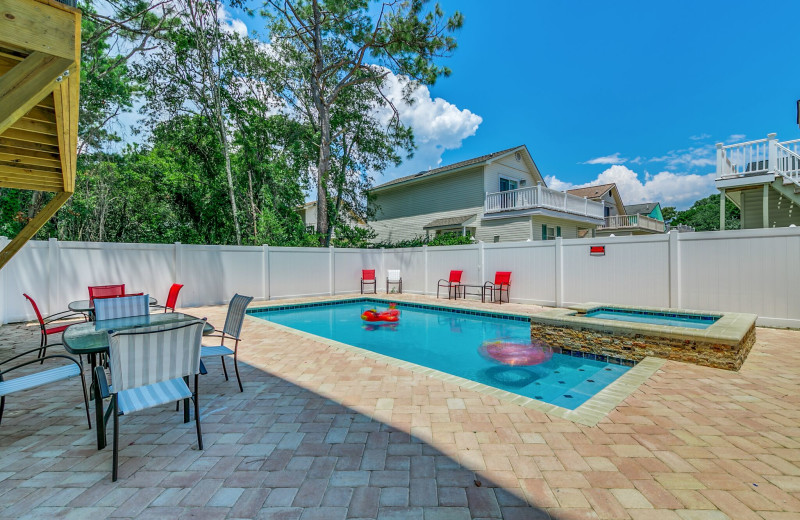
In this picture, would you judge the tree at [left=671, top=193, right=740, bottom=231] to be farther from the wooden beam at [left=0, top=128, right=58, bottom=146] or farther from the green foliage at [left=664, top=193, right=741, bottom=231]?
the wooden beam at [left=0, top=128, right=58, bottom=146]

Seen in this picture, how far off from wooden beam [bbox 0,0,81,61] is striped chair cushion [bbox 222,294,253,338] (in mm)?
2422

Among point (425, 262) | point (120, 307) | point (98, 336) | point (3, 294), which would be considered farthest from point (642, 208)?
point (3, 294)

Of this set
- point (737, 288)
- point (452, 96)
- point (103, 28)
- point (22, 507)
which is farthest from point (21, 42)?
point (452, 96)

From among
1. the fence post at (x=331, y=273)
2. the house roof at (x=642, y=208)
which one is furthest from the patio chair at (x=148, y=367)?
the house roof at (x=642, y=208)

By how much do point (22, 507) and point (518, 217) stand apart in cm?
1454

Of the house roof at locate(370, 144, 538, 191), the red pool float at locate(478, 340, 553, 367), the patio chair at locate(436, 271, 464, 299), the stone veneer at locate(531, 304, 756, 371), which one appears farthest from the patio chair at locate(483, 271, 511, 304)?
the house roof at locate(370, 144, 538, 191)

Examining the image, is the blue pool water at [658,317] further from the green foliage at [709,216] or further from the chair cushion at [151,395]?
the green foliage at [709,216]

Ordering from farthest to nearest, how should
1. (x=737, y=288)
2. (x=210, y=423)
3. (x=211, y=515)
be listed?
(x=737, y=288) < (x=210, y=423) < (x=211, y=515)

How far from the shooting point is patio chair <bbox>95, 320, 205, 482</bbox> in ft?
6.73

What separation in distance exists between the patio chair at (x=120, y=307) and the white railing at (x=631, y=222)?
73.4ft

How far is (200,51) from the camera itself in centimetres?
1182

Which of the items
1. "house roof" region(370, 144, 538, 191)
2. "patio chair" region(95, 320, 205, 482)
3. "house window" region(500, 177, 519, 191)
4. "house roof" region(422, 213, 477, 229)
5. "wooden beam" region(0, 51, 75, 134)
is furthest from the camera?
"house window" region(500, 177, 519, 191)

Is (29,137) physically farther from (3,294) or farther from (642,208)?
(642,208)

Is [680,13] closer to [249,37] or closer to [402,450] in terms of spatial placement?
[402,450]
